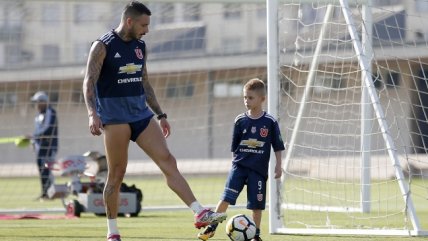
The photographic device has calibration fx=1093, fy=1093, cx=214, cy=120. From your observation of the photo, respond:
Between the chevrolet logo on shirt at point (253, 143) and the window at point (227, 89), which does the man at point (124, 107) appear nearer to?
the chevrolet logo on shirt at point (253, 143)

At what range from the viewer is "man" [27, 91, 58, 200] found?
61.1 feet

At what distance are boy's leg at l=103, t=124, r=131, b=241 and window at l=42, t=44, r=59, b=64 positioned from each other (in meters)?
12.6

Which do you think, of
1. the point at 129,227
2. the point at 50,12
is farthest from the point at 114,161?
the point at 50,12

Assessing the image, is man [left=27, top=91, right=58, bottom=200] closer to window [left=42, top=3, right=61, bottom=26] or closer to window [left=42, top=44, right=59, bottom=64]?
window [left=42, top=44, right=59, bottom=64]

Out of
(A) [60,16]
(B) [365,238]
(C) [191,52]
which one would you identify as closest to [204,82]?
(C) [191,52]

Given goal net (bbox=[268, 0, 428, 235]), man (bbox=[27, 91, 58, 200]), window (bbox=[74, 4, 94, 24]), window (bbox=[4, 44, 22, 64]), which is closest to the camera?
goal net (bbox=[268, 0, 428, 235])

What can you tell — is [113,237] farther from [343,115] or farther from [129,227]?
[343,115]

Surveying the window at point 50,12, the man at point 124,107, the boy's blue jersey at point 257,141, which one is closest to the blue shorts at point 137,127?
the man at point 124,107

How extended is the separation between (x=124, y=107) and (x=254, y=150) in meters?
1.62

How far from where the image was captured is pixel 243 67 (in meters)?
20.5

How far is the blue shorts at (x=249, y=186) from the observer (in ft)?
33.5

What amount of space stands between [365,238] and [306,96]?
386cm

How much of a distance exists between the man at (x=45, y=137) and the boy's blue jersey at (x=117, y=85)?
30.6ft

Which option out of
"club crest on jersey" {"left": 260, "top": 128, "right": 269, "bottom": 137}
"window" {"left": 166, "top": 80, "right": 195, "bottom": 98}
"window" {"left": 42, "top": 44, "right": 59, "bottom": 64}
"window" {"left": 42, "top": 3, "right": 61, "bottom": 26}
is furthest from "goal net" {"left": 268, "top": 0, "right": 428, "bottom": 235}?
"window" {"left": 42, "top": 3, "right": 61, "bottom": 26}
